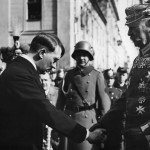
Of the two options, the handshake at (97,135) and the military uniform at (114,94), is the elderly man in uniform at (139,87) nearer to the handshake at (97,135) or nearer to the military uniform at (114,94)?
the handshake at (97,135)

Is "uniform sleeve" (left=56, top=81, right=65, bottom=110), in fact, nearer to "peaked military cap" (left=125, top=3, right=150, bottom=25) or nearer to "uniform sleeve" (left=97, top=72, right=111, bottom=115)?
"uniform sleeve" (left=97, top=72, right=111, bottom=115)

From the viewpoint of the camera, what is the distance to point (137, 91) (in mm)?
4426

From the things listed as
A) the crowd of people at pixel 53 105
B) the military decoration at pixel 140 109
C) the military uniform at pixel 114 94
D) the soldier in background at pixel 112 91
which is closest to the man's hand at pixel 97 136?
the crowd of people at pixel 53 105

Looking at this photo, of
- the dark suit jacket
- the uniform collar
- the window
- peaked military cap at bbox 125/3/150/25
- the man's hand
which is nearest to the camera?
the dark suit jacket

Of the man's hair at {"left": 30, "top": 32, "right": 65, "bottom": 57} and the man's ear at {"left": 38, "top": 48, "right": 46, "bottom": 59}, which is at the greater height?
the man's hair at {"left": 30, "top": 32, "right": 65, "bottom": 57}

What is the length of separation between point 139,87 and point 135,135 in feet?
1.56

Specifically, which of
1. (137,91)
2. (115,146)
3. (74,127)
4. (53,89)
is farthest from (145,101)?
(53,89)

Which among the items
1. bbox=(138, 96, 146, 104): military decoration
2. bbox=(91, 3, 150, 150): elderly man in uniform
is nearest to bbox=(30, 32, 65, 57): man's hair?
bbox=(91, 3, 150, 150): elderly man in uniform

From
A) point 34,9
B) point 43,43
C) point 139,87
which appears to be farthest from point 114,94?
point 34,9

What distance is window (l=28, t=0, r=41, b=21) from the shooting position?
25516 mm

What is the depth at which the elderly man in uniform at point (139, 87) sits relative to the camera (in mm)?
4316

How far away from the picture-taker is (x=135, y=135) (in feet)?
14.2

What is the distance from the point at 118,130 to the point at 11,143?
1453mm

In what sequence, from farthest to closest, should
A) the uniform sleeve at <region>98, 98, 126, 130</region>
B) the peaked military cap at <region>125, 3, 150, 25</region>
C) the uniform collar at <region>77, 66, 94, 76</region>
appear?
the uniform collar at <region>77, 66, 94, 76</region>
the uniform sleeve at <region>98, 98, 126, 130</region>
the peaked military cap at <region>125, 3, 150, 25</region>
